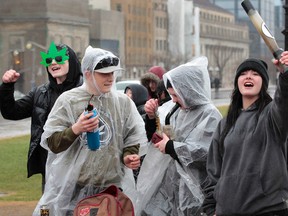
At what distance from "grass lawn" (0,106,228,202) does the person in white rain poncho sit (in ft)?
18.3

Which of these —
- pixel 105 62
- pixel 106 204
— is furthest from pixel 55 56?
pixel 106 204

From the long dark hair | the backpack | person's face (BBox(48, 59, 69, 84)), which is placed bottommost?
the backpack

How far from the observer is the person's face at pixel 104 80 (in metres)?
5.48

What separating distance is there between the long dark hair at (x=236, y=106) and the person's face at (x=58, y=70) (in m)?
1.82

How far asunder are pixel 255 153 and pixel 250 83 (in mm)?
413

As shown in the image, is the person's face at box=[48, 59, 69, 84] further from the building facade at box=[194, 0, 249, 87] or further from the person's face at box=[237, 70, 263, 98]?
the building facade at box=[194, 0, 249, 87]

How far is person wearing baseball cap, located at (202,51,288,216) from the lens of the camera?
4.56 meters

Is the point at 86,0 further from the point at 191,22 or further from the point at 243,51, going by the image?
the point at 243,51

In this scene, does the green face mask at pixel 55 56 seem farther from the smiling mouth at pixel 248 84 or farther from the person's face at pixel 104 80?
the smiling mouth at pixel 248 84

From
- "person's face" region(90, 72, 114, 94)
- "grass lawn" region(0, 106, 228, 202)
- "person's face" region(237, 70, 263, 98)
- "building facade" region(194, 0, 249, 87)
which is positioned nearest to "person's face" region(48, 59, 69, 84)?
"person's face" region(90, 72, 114, 94)

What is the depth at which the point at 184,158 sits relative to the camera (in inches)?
232

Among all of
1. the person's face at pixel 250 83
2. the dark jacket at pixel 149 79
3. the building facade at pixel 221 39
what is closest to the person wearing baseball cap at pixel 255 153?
the person's face at pixel 250 83

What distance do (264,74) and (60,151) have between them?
147 centimetres

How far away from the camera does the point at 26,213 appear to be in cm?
984
